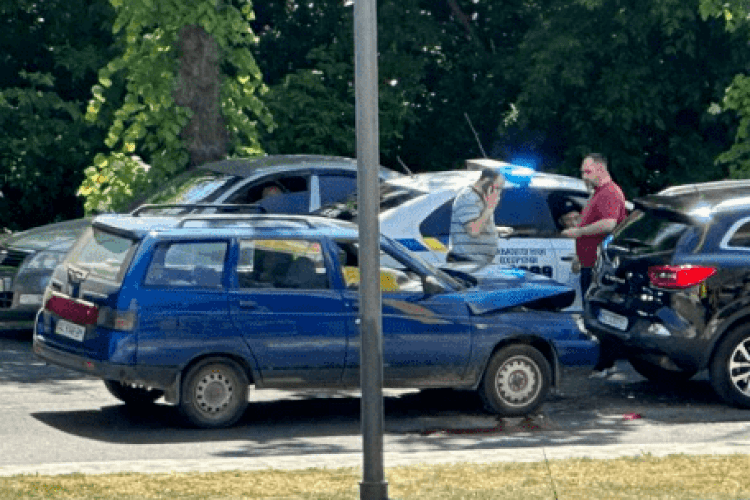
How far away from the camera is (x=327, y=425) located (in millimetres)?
14852

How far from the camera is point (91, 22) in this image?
92.7 ft

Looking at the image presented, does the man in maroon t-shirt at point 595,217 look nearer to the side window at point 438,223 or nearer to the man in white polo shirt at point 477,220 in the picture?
the man in white polo shirt at point 477,220

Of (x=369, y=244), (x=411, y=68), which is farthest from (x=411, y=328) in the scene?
(x=411, y=68)

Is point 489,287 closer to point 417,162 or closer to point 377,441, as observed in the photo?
point 377,441

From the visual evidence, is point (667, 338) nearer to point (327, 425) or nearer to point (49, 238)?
point (327, 425)

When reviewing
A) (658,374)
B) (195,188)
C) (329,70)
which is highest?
(329,70)

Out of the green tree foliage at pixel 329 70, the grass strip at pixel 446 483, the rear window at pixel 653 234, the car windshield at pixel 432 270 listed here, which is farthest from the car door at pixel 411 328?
the green tree foliage at pixel 329 70

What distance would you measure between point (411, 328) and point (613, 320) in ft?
6.61

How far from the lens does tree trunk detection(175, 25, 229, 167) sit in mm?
23844

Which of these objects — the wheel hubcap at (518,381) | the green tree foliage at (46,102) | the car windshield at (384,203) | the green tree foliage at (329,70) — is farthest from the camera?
the green tree foliage at (329,70)

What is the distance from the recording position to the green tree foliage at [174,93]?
2364 cm

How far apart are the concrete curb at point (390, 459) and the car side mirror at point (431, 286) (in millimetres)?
1774

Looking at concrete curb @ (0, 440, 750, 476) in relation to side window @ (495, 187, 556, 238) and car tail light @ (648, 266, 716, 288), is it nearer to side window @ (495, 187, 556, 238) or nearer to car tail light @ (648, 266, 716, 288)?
car tail light @ (648, 266, 716, 288)

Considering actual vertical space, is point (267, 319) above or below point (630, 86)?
below
